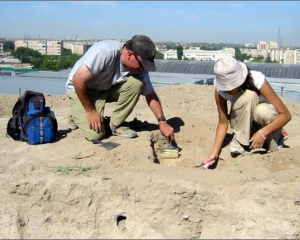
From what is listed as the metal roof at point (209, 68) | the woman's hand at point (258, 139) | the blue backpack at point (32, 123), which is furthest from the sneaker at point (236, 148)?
the metal roof at point (209, 68)

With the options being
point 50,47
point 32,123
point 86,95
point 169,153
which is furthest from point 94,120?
point 50,47

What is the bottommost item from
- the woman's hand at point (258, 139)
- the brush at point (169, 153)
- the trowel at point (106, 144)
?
the brush at point (169, 153)

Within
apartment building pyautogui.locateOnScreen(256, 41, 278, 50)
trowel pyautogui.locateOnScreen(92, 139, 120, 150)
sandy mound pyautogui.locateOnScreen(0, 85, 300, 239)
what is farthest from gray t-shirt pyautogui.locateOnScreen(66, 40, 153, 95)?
apartment building pyautogui.locateOnScreen(256, 41, 278, 50)

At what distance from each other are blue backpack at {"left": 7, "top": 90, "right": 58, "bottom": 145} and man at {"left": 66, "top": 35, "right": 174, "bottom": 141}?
0.37 metres

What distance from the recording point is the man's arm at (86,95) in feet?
16.1

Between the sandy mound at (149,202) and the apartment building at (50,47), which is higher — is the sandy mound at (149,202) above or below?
above

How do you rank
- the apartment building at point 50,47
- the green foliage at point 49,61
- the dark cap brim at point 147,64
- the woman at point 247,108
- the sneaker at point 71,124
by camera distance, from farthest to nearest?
the apartment building at point 50,47 → the green foliage at point 49,61 → the sneaker at point 71,124 → the dark cap brim at point 147,64 → the woman at point 247,108

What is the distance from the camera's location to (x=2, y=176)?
13.4ft

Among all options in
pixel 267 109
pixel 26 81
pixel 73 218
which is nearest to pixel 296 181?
pixel 267 109

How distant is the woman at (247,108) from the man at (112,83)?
0.89 m

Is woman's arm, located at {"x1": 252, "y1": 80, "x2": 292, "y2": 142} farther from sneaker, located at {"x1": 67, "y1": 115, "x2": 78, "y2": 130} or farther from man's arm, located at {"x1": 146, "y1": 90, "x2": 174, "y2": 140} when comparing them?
sneaker, located at {"x1": 67, "y1": 115, "x2": 78, "y2": 130}

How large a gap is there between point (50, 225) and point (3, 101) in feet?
19.1

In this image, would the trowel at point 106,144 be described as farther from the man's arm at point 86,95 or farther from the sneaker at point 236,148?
the sneaker at point 236,148

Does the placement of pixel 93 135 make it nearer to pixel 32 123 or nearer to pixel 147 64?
pixel 32 123
